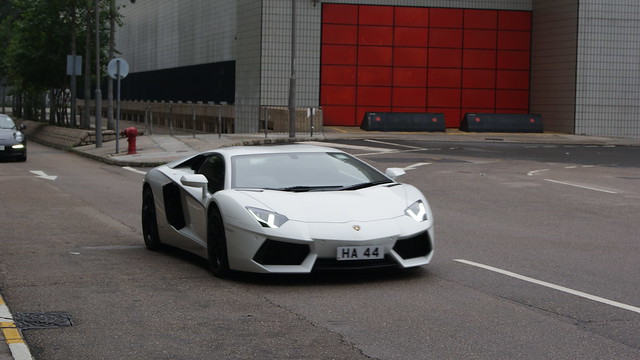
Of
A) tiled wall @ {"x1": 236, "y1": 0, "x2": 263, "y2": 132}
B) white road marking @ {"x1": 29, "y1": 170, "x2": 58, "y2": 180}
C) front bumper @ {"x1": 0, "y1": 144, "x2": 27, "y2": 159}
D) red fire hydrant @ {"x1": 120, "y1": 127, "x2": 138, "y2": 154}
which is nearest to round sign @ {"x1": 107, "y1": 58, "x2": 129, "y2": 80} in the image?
red fire hydrant @ {"x1": 120, "y1": 127, "x2": 138, "y2": 154}

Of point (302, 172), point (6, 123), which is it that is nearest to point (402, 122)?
point (6, 123)

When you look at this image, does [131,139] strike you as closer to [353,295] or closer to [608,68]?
[608,68]

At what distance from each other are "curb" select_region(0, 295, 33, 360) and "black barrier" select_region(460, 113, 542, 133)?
36.8 m

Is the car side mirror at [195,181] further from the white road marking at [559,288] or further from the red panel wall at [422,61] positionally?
the red panel wall at [422,61]

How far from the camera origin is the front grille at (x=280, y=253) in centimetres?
886

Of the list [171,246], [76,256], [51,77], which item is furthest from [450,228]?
[51,77]

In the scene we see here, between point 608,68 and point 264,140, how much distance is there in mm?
15964

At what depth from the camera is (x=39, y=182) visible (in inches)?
861

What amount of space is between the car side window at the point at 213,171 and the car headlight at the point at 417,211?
1.77 meters

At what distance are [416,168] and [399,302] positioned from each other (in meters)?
16.7

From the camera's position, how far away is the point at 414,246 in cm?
923

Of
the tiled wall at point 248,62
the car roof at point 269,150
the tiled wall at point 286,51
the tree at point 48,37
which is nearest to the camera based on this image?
the car roof at point 269,150

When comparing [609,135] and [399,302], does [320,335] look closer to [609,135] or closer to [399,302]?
[399,302]

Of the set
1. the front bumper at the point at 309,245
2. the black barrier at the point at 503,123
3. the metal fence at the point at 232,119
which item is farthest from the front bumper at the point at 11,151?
the front bumper at the point at 309,245
